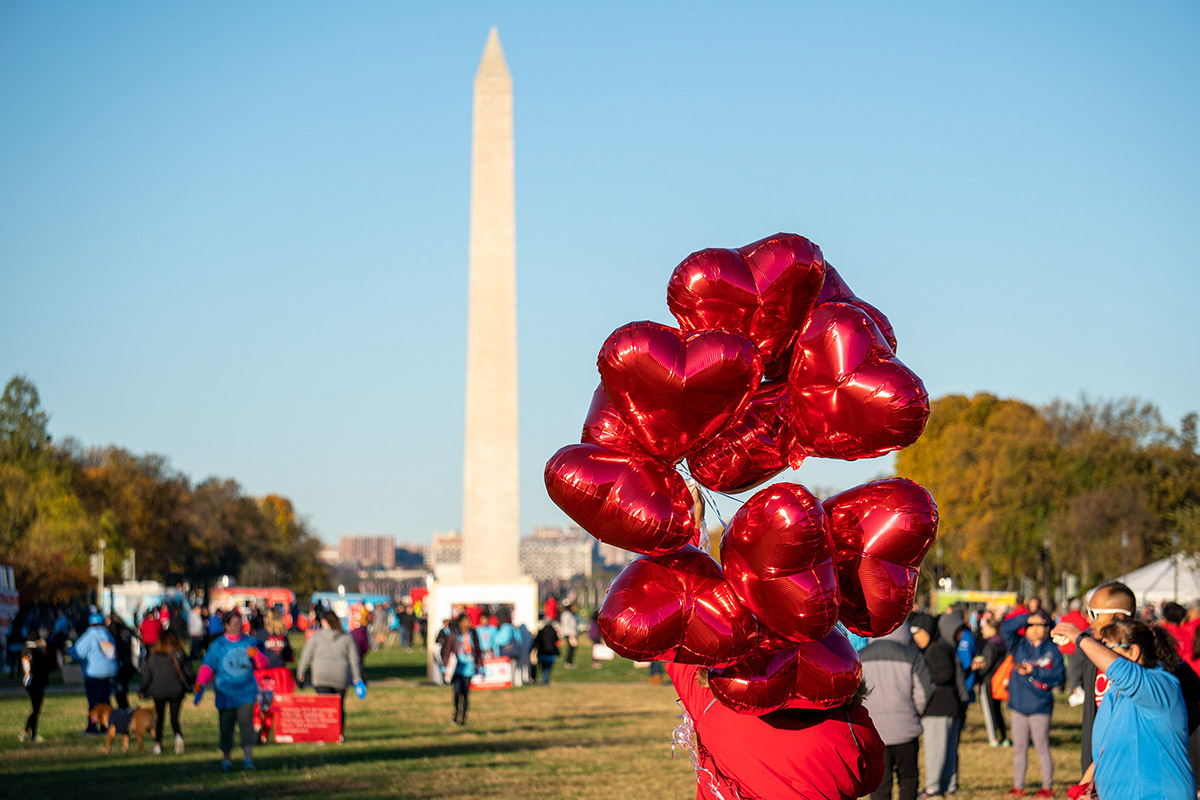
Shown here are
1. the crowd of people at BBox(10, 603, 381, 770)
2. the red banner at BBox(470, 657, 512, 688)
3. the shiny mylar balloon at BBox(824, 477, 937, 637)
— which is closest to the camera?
the shiny mylar balloon at BBox(824, 477, 937, 637)

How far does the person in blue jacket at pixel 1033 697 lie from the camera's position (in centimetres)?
1299

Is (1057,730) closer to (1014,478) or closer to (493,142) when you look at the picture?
(493,142)

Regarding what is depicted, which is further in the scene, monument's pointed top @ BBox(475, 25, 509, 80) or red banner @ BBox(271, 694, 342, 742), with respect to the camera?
monument's pointed top @ BBox(475, 25, 509, 80)

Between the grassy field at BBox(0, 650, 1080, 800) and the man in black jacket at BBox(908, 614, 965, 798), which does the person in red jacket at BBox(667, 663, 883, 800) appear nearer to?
the man in black jacket at BBox(908, 614, 965, 798)

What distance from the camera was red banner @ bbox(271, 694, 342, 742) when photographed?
1584 cm

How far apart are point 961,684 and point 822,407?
1045 centimetres

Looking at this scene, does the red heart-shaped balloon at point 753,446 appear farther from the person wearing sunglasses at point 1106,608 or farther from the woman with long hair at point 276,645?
the woman with long hair at point 276,645

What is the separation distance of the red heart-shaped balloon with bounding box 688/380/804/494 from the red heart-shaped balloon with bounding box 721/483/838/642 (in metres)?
0.47

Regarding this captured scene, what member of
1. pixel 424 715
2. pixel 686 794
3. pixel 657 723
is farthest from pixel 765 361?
pixel 424 715

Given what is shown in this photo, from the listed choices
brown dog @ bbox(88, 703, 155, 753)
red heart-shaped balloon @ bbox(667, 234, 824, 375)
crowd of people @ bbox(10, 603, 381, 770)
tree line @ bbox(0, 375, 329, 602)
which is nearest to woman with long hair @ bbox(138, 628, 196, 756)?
crowd of people @ bbox(10, 603, 381, 770)

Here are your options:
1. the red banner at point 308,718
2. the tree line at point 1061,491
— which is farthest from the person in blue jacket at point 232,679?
the tree line at point 1061,491

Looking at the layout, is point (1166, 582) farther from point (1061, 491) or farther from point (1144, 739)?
point (1144, 739)

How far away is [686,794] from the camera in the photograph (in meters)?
12.8

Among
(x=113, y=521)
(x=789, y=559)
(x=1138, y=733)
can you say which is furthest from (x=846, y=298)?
(x=113, y=521)
